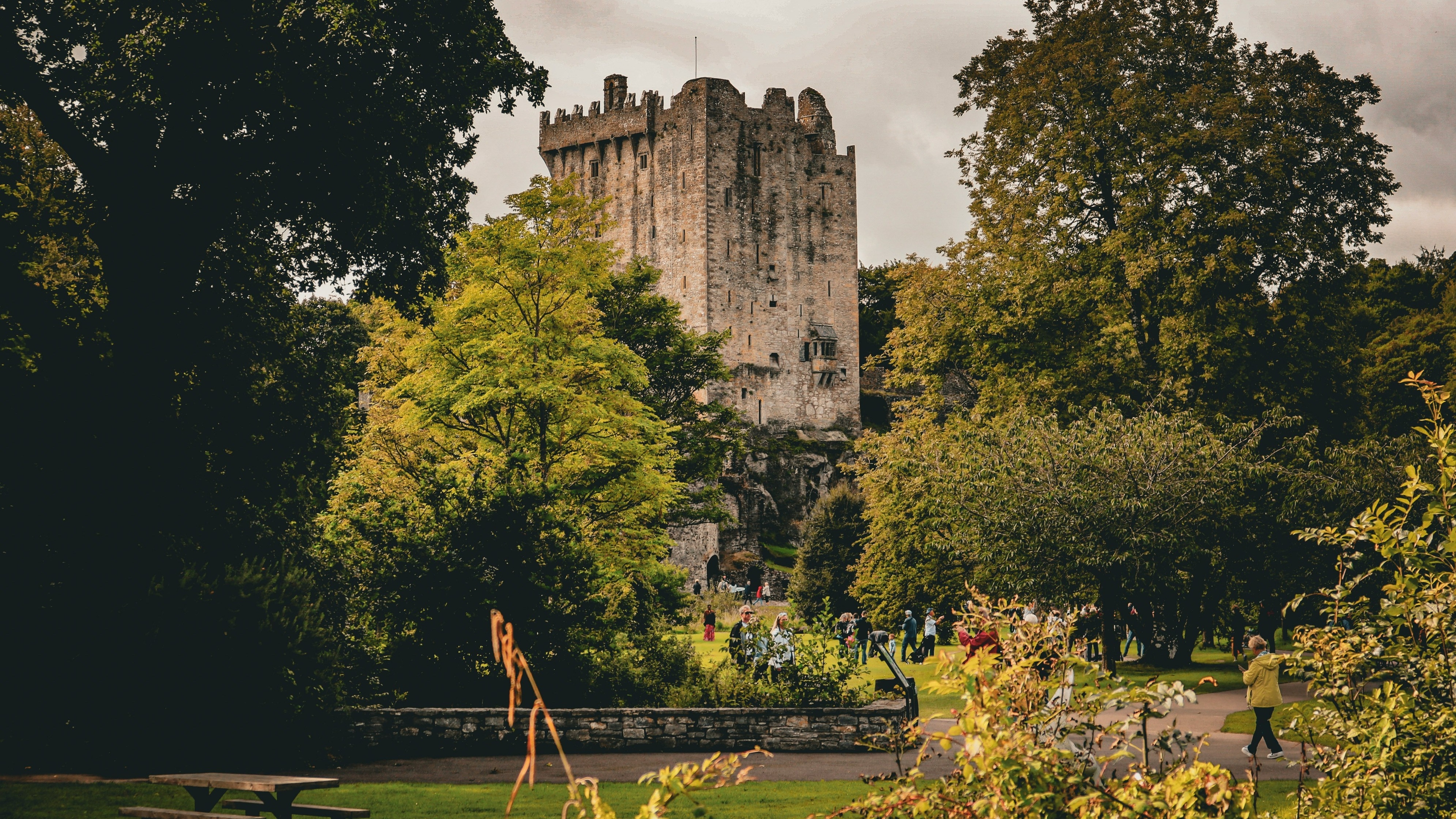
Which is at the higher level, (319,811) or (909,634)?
(909,634)

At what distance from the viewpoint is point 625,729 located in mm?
15211

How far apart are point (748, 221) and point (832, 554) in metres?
30.9

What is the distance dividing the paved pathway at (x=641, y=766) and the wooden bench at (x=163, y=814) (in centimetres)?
453

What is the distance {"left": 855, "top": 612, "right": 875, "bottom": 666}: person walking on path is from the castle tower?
120ft

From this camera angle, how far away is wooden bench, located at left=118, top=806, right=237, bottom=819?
26.3 ft

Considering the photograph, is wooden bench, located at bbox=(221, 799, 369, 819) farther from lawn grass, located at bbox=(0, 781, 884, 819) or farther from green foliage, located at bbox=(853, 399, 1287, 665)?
green foliage, located at bbox=(853, 399, 1287, 665)

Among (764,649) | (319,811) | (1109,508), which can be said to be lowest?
(319,811)

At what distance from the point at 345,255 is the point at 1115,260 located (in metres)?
16.7

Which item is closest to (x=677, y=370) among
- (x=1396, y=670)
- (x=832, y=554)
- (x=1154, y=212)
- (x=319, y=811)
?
(x=832, y=554)

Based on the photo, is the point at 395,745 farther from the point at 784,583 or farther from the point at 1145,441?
the point at 784,583

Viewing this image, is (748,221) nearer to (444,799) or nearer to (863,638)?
(863,638)

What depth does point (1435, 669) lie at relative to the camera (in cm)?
571

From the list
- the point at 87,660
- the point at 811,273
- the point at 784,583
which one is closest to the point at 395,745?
the point at 87,660

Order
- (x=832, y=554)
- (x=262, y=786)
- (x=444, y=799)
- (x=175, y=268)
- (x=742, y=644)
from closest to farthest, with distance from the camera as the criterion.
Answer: (x=262, y=786), (x=444, y=799), (x=175, y=268), (x=742, y=644), (x=832, y=554)
